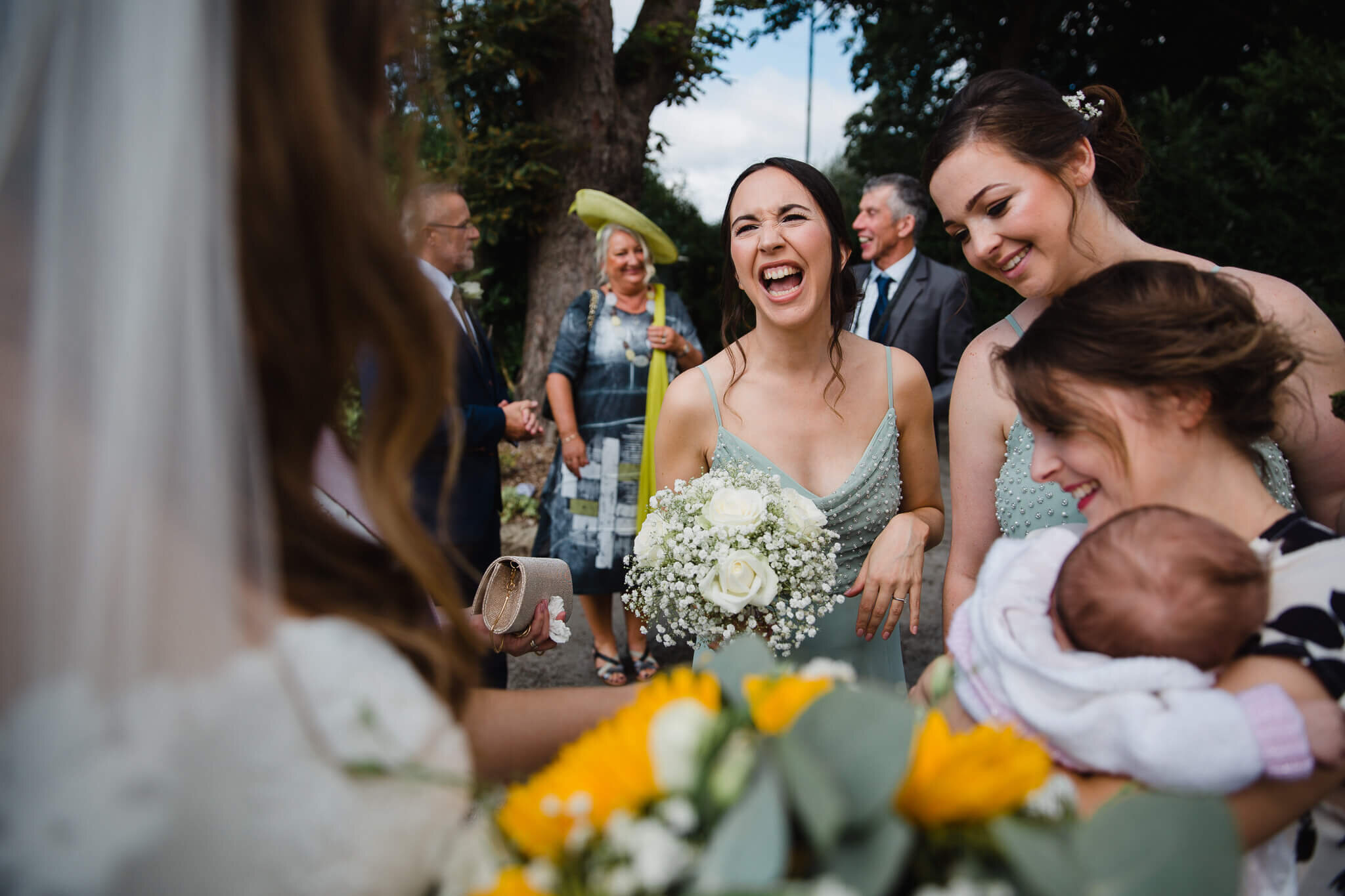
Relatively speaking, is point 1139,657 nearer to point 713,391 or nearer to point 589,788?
point 589,788

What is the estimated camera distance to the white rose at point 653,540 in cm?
210

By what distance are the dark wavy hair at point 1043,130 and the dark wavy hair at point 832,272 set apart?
38 centimetres

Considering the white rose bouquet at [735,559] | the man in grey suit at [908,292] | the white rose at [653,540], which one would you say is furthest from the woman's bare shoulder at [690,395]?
the man in grey suit at [908,292]

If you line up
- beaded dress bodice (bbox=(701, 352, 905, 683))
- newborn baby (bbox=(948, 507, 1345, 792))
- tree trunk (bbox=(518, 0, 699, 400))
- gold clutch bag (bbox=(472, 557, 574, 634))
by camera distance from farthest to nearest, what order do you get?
tree trunk (bbox=(518, 0, 699, 400)) < beaded dress bodice (bbox=(701, 352, 905, 683)) < gold clutch bag (bbox=(472, 557, 574, 634)) < newborn baby (bbox=(948, 507, 1345, 792))

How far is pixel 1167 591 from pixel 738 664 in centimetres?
85

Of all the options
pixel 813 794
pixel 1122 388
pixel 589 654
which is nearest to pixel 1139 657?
pixel 1122 388

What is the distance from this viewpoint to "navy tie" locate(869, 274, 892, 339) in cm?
523

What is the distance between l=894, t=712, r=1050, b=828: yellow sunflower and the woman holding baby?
520 mm

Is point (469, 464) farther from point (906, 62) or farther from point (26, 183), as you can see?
point (906, 62)

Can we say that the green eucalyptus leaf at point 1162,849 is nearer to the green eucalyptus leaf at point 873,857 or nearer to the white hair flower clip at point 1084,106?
the green eucalyptus leaf at point 873,857

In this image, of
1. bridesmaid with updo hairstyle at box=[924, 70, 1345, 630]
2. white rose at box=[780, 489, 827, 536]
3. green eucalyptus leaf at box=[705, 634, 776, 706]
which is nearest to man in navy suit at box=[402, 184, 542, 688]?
white rose at box=[780, 489, 827, 536]

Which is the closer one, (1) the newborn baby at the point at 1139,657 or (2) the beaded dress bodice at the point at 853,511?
(1) the newborn baby at the point at 1139,657

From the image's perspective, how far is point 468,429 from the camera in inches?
136

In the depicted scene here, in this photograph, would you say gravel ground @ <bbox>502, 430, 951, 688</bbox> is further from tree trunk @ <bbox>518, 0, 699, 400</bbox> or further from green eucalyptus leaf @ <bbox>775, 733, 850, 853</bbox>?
tree trunk @ <bbox>518, 0, 699, 400</bbox>
